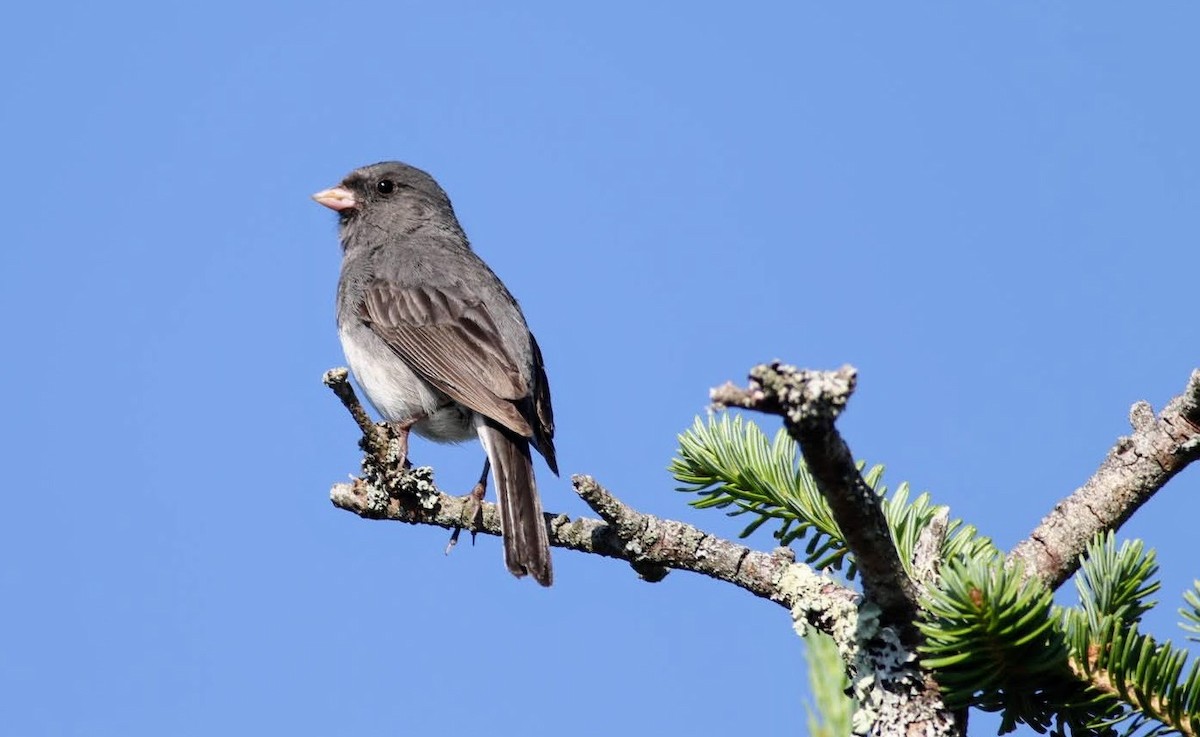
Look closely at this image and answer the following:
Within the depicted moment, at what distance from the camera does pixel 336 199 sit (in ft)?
23.3

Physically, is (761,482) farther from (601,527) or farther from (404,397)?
(404,397)

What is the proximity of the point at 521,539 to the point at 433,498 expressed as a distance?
1.09ft

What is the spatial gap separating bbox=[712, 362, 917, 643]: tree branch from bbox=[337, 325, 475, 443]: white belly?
11.4 ft

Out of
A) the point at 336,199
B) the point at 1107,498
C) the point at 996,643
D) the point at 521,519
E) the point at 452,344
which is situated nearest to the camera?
the point at 996,643

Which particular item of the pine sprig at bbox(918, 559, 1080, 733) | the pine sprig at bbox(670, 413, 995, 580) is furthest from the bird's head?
the pine sprig at bbox(918, 559, 1080, 733)

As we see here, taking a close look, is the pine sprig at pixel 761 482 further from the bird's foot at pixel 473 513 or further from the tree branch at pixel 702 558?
the bird's foot at pixel 473 513

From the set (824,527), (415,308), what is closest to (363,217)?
(415,308)

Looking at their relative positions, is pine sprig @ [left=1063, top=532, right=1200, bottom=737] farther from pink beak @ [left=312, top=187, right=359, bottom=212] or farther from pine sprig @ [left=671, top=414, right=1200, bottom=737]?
pink beak @ [left=312, top=187, right=359, bottom=212]

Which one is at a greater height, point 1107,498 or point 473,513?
point 473,513

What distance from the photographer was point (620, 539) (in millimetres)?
3104

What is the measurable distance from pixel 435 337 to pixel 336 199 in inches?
71.7

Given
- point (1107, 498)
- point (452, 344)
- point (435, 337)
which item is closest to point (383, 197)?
point (435, 337)

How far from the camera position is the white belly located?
5582mm

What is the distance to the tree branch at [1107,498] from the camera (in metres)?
2.39
